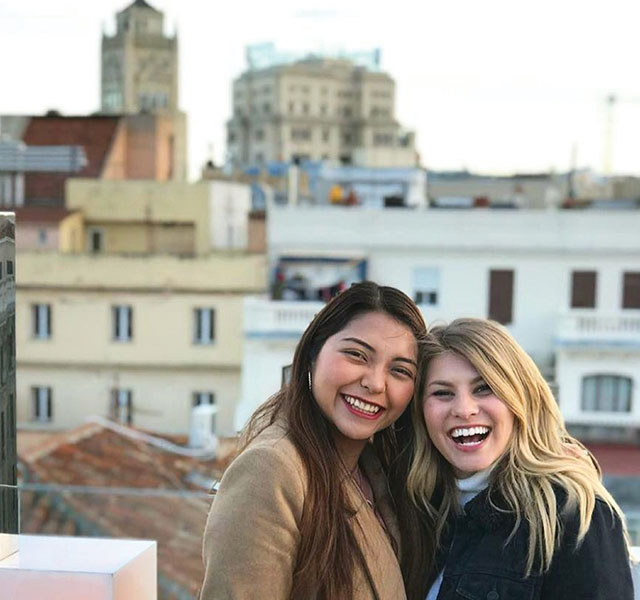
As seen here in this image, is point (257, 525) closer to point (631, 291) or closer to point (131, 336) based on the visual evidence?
point (631, 291)

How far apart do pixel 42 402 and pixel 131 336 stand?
2627 millimetres

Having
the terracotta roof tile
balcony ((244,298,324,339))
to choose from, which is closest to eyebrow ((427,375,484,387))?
the terracotta roof tile

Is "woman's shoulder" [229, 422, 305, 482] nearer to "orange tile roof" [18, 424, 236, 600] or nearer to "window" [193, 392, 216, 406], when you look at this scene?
"orange tile roof" [18, 424, 236, 600]

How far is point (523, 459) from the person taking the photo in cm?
242

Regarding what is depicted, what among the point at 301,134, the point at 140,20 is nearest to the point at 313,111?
the point at 301,134

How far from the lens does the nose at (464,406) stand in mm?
2416

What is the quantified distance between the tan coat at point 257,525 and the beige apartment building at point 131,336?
20.9 m

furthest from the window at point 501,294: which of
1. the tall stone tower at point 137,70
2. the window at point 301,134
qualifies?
the window at point 301,134

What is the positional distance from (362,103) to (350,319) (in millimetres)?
80427

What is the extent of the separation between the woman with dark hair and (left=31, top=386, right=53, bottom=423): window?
2281 centimetres

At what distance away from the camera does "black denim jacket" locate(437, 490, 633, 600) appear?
7.36 ft

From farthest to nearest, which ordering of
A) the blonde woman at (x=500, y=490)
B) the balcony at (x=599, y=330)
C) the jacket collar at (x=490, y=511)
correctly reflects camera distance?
the balcony at (x=599, y=330)
the jacket collar at (x=490, y=511)
the blonde woman at (x=500, y=490)

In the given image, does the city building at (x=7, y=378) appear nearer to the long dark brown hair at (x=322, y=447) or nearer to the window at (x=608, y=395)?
the long dark brown hair at (x=322, y=447)

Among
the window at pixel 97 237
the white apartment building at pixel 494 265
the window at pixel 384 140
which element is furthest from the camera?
the window at pixel 384 140
